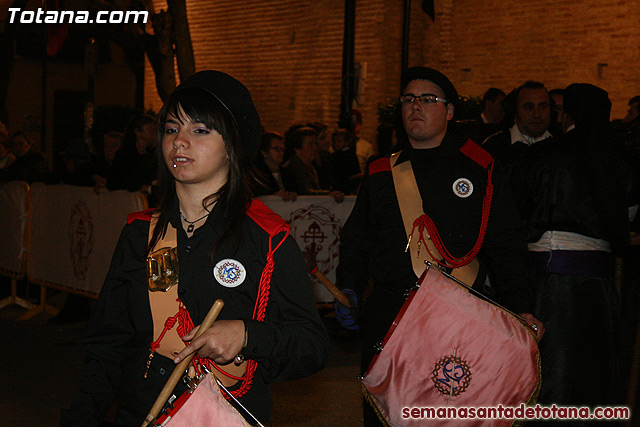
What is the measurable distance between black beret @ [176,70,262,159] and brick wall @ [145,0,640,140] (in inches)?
553

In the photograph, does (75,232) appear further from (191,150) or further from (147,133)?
(191,150)

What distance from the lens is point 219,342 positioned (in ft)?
7.81

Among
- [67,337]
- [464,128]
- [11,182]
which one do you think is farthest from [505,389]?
[11,182]

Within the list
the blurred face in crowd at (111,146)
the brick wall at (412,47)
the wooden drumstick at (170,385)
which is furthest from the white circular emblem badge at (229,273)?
the brick wall at (412,47)

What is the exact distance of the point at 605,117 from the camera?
5.26m

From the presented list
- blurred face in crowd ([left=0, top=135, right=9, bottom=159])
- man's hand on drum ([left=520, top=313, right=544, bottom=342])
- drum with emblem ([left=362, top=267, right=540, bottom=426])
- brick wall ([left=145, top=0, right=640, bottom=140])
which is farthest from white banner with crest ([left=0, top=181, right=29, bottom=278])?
brick wall ([left=145, top=0, right=640, bottom=140])

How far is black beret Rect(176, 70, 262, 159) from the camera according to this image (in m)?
2.74

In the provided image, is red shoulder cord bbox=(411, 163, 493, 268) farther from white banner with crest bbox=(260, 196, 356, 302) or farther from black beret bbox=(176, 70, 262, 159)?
white banner with crest bbox=(260, 196, 356, 302)

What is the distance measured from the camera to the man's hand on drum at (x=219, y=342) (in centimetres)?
234

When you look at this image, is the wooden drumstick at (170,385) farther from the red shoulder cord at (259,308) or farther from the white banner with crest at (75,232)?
the white banner with crest at (75,232)

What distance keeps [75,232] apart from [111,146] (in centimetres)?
113

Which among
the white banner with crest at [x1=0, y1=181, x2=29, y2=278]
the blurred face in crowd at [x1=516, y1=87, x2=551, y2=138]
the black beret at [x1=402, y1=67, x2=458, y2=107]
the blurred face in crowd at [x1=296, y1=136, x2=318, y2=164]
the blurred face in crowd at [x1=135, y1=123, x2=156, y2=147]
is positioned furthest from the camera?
the blurred face in crowd at [x1=296, y1=136, x2=318, y2=164]

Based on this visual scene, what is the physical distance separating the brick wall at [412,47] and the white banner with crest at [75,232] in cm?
856

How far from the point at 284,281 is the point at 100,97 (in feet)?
108
